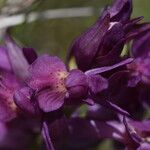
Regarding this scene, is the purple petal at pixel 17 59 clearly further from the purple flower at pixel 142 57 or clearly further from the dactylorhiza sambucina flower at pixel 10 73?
the purple flower at pixel 142 57

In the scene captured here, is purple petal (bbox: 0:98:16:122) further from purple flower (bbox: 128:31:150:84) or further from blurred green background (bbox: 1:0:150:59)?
blurred green background (bbox: 1:0:150:59)

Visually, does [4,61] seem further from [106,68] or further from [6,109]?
[106,68]

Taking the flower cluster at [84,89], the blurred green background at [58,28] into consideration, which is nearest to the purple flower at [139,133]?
the flower cluster at [84,89]

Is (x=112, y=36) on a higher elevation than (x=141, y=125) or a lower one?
higher

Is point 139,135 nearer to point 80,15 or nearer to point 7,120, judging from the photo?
point 7,120

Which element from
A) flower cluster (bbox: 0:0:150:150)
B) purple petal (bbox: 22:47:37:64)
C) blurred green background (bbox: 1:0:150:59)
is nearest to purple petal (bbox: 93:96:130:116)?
flower cluster (bbox: 0:0:150:150)

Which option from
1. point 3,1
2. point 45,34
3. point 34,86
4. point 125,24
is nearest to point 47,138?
point 34,86

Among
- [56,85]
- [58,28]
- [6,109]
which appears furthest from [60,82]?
[58,28]

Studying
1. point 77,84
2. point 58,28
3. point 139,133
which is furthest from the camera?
point 58,28
